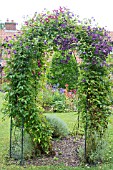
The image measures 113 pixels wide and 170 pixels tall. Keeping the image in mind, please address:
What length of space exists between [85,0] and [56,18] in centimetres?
726

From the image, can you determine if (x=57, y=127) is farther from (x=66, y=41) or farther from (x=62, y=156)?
(x=66, y=41)

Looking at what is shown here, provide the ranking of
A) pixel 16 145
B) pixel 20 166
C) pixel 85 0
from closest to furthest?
pixel 20 166
pixel 16 145
pixel 85 0

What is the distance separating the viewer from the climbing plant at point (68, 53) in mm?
4344

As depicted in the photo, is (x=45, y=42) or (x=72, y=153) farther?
(x=72, y=153)

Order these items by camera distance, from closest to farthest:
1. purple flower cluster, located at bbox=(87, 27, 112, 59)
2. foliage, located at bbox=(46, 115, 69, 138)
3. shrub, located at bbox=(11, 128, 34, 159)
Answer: purple flower cluster, located at bbox=(87, 27, 112, 59)
shrub, located at bbox=(11, 128, 34, 159)
foliage, located at bbox=(46, 115, 69, 138)

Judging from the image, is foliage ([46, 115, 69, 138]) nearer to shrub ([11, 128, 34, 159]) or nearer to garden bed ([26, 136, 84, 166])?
→ garden bed ([26, 136, 84, 166])

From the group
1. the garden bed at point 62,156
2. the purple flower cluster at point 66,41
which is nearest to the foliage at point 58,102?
the garden bed at point 62,156

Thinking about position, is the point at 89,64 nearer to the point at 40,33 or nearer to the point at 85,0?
the point at 40,33

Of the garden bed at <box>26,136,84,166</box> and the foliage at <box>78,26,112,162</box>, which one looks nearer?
the foliage at <box>78,26,112,162</box>

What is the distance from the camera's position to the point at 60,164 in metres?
4.38

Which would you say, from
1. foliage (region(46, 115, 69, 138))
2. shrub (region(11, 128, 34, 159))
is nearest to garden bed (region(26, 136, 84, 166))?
shrub (region(11, 128, 34, 159))

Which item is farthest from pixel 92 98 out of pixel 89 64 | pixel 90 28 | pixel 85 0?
pixel 85 0

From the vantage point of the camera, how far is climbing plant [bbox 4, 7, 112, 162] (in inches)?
171

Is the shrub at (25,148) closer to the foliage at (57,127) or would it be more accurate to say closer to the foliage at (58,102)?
the foliage at (57,127)
